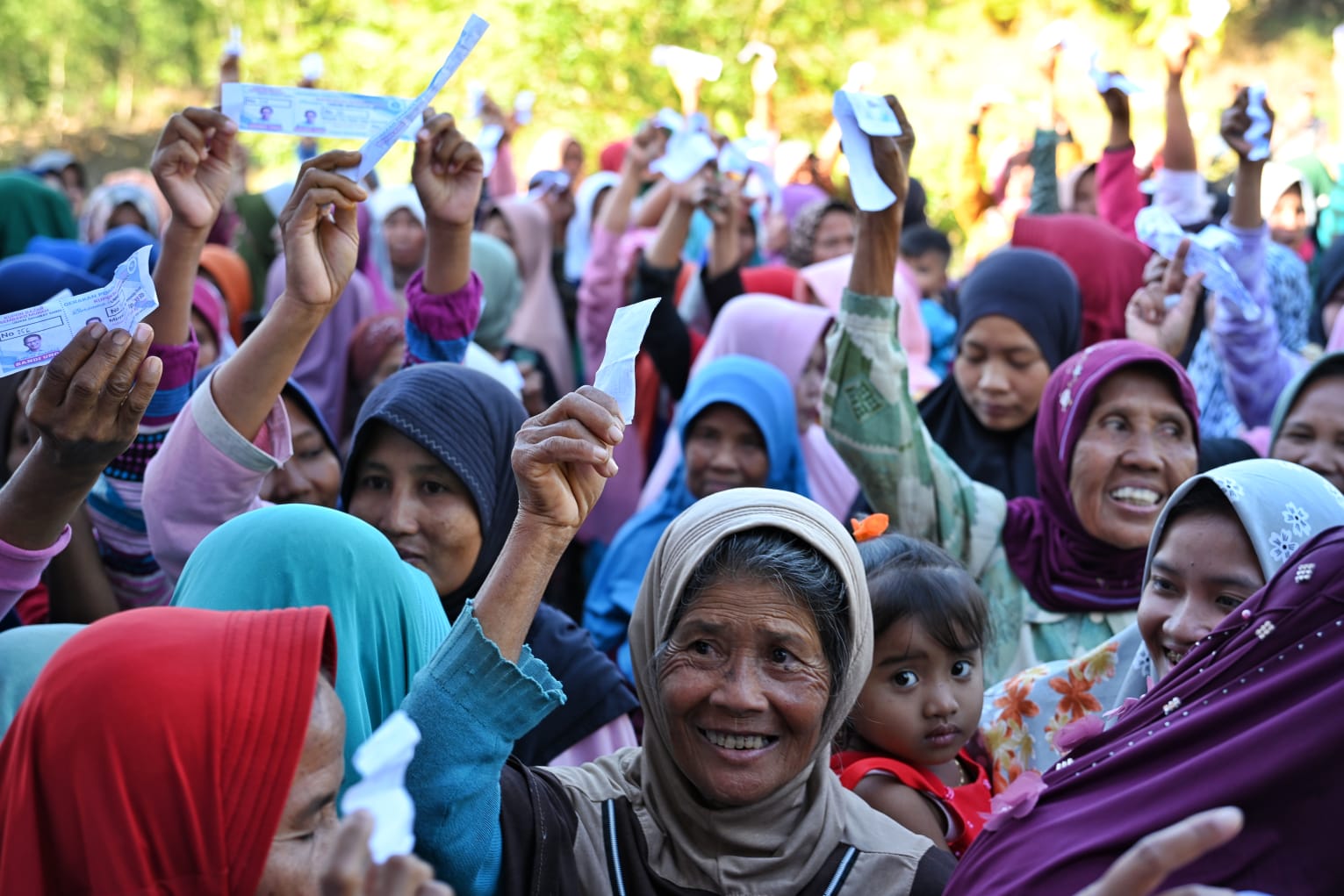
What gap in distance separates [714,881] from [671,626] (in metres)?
0.41

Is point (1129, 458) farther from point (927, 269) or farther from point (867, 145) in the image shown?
point (927, 269)

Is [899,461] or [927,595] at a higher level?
[899,461]

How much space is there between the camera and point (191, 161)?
2.98 m

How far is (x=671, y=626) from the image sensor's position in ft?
7.45

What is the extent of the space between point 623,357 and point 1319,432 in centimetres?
234

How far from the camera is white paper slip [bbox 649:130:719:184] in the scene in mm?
5684

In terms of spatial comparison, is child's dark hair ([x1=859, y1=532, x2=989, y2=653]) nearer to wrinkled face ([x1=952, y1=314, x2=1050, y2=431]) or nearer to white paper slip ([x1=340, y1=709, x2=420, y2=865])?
A: wrinkled face ([x1=952, y1=314, x2=1050, y2=431])

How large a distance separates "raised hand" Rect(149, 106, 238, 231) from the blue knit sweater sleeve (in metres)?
1.49

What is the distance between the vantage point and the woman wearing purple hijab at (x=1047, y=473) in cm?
323

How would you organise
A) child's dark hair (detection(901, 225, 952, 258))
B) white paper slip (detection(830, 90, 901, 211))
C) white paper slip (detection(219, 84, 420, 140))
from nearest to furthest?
1. white paper slip (detection(219, 84, 420, 140))
2. white paper slip (detection(830, 90, 901, 211))
3. child's dark hair (detection(901, 225, 952, 258))

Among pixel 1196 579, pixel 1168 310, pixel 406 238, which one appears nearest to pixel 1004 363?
pixel 1168 310

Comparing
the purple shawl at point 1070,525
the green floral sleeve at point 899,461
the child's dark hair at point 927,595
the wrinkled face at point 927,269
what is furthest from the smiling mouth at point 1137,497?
the wrinkled face at point 927,269

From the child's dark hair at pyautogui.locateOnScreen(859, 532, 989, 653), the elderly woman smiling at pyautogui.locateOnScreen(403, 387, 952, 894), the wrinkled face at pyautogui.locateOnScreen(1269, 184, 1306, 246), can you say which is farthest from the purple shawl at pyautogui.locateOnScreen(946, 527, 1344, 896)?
the wrinkled face at pyautogui.locateOnScreen(1269, 184, 1306, 246)

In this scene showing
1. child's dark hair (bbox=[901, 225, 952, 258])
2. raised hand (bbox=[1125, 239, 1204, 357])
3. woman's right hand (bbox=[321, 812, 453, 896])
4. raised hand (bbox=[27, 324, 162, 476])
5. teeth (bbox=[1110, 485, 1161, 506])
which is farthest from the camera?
child's dark hair (bbox=[901, 225, 952, 258])
